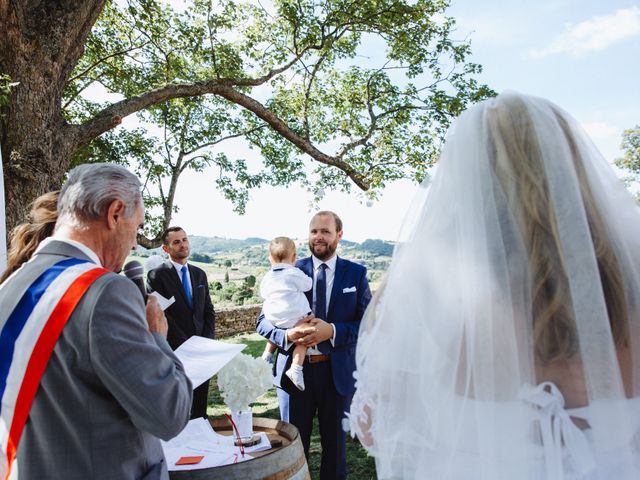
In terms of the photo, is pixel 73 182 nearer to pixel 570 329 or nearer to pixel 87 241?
pixel 87 241

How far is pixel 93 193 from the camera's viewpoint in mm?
1736

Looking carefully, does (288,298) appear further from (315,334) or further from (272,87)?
(272,87)

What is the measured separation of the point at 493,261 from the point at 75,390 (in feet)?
4.12

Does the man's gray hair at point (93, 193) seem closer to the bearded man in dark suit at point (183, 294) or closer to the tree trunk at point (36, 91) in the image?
the tree trunk at point (36, 91)

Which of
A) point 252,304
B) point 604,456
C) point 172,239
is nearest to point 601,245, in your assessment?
point 604,456

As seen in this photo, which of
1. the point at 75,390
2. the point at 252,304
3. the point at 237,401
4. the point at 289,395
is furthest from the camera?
the point at 252,304

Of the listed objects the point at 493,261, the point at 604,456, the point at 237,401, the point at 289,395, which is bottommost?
the point at 289,395

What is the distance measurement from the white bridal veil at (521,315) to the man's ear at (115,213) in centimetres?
101

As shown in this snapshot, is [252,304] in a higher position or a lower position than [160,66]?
lower

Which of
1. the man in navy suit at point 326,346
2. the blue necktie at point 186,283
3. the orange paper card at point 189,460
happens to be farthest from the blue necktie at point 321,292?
the blue necktie at point 186,283

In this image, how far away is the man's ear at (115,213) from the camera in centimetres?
176

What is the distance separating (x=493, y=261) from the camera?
4.18 ft

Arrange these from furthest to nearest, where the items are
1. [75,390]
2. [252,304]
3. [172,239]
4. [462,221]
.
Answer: [252,304]
[172,239]
[75,390]
[462,221]

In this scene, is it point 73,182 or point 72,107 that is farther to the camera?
point 72,107
